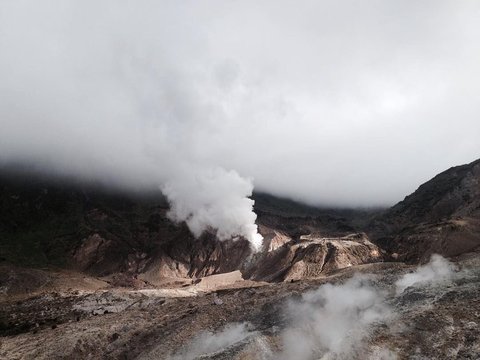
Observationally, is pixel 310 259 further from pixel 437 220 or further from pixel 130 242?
pixel 130 242

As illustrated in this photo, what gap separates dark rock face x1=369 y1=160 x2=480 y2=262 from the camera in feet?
290

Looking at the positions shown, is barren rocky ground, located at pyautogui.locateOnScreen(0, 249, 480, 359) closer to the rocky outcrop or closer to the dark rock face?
the rocky outcrop

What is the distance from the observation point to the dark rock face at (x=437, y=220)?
290 feet

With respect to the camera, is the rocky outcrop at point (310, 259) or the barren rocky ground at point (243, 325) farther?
the rocky outcrop at point (310, 259)

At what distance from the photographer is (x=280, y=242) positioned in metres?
117

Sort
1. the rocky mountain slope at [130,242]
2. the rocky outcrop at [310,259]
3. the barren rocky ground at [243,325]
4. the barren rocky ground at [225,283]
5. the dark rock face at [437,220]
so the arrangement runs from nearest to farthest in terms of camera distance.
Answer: the barren rocky ground at [243,325] → the barren rocky ground at [225,283] → the dark rock face at [437,220] → the rocky outcrop at [310,259] → the rocky mountain slope at [130,242]

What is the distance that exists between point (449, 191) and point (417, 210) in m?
12.7

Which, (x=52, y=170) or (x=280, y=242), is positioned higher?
(x=52, y=170)

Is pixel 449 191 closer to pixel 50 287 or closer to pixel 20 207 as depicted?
pixel 50 287

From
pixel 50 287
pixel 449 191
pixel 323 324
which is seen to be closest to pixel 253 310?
pixel 323 324

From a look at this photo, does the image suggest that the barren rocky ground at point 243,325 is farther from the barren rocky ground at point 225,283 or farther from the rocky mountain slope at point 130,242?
the rocky mountain slope at point 130,242

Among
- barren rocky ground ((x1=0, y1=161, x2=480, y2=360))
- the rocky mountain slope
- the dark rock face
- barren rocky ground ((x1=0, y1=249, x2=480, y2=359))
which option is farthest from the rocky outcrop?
barren rocky ground ((x1=0, y1=249, x2=480, y2=359))

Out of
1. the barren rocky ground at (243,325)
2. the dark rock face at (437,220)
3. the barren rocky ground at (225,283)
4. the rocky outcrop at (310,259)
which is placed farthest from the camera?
the rocky outcrop at (310,259)

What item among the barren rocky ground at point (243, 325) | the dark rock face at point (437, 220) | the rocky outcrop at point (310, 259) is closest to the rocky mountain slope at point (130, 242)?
the rocky outcrop at point (310, 259)
